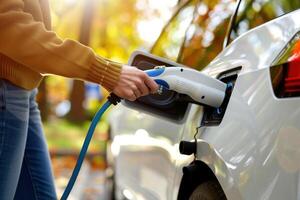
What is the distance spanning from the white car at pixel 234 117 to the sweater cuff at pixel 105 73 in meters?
0.42

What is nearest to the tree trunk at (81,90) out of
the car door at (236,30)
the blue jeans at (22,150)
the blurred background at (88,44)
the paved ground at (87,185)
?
the blurred background at (88,44)

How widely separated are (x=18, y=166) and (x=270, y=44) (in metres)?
1.07

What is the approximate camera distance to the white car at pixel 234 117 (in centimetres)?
182

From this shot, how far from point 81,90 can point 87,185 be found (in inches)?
373

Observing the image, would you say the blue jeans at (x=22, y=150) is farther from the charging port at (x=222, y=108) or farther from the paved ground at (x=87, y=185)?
the paved ground at (x=87, y=185)

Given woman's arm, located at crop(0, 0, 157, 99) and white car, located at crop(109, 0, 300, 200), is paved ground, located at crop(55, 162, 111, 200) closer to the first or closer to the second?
white car, located at crop(109, 0, 300, 200)

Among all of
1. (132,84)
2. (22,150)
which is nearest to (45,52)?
(132,84)

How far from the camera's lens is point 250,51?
2252 mm

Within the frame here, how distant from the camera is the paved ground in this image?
21.6 ft

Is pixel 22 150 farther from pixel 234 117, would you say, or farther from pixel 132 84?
pixel 234 117

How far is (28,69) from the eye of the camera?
7.55ft

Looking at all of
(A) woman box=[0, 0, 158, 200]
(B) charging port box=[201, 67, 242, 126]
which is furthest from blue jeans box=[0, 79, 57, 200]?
(B) charging port box=[201, 67, 242, 126]

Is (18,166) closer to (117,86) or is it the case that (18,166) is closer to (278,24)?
(117,86)

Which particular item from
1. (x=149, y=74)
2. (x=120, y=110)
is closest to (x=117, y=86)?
(x=149, y=74)
